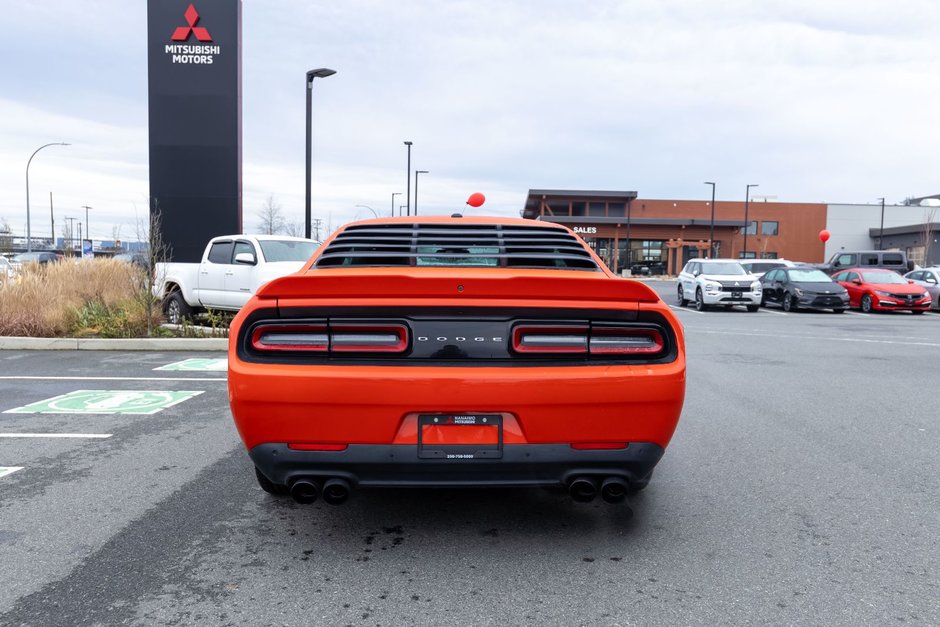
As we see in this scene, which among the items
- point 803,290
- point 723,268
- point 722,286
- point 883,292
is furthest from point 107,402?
point 883,292

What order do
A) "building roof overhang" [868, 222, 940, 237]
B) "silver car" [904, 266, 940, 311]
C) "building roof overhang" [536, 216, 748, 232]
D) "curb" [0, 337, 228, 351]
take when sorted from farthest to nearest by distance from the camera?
"building roof overhang" [536, 216, 748, 232] → "building roof overhang" [868, 222, 940, 237] → "silver car" [904, 266, 940, 311] → "curb" [0, 337, 228, 351]

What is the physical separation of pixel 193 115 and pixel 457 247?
43.3ft

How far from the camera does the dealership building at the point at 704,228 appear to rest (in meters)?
63.7

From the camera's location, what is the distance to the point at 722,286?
21172 millimetres

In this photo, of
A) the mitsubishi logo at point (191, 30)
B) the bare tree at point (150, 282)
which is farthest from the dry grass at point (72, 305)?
the mitsubishi logo at point (191, 30)

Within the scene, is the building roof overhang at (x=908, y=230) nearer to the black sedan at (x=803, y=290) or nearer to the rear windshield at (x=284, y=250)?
the black sedan at (x=803, y=290)

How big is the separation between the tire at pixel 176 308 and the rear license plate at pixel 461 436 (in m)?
11.4

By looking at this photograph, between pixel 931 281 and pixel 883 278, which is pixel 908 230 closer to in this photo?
pixel 931 281

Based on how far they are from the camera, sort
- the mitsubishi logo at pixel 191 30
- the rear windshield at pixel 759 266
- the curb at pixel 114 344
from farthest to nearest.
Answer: the rear windshield at pixel 759 266
the mitsubishi logo at pixel 191 30
the curb at pixel 114 344

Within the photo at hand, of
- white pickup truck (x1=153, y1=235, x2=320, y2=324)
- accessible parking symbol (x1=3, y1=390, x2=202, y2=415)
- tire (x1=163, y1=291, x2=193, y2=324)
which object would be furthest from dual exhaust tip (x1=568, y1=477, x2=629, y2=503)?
tire (x1=163, y1=291, x2=193, y2=324)

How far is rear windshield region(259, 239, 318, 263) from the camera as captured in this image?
12492 millimetres

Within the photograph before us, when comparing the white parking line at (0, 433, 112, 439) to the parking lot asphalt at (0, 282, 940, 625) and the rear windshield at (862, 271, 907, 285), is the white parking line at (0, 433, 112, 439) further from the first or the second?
the rear windshield at (862, 271, 907, 285)

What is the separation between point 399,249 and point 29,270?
12.4 metres

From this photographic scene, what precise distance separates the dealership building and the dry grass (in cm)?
5167
